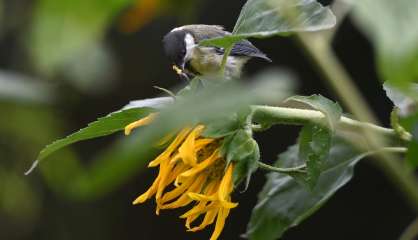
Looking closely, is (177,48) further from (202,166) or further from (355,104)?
(355,104)

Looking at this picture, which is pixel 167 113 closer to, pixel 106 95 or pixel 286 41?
pixel 286 41

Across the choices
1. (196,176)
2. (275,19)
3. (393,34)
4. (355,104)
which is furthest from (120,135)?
(393,34)

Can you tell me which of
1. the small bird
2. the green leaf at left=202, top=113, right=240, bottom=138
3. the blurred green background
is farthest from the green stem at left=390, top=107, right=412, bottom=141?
the small bird

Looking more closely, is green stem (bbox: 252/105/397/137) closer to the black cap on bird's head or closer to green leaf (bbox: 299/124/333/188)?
green leaf (bbox: 299/124/333/188)

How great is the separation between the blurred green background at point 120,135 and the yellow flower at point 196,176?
1.12 meters

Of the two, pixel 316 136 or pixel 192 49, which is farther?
pixel 192 49

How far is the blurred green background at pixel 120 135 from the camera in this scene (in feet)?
7.85

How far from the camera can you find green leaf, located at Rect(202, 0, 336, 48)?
1.99 feet

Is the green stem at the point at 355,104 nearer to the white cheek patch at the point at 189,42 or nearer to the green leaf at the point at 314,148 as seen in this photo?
the green leaf at the point at 314,148

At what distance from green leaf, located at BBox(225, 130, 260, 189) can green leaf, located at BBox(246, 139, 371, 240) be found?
0.58ft

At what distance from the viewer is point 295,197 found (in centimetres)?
98

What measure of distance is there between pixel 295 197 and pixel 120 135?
137 cm

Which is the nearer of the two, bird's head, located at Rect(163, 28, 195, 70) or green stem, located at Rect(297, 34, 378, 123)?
green stem, located at Rect(297, 34, 378, 123)

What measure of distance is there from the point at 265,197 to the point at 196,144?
29 cm
